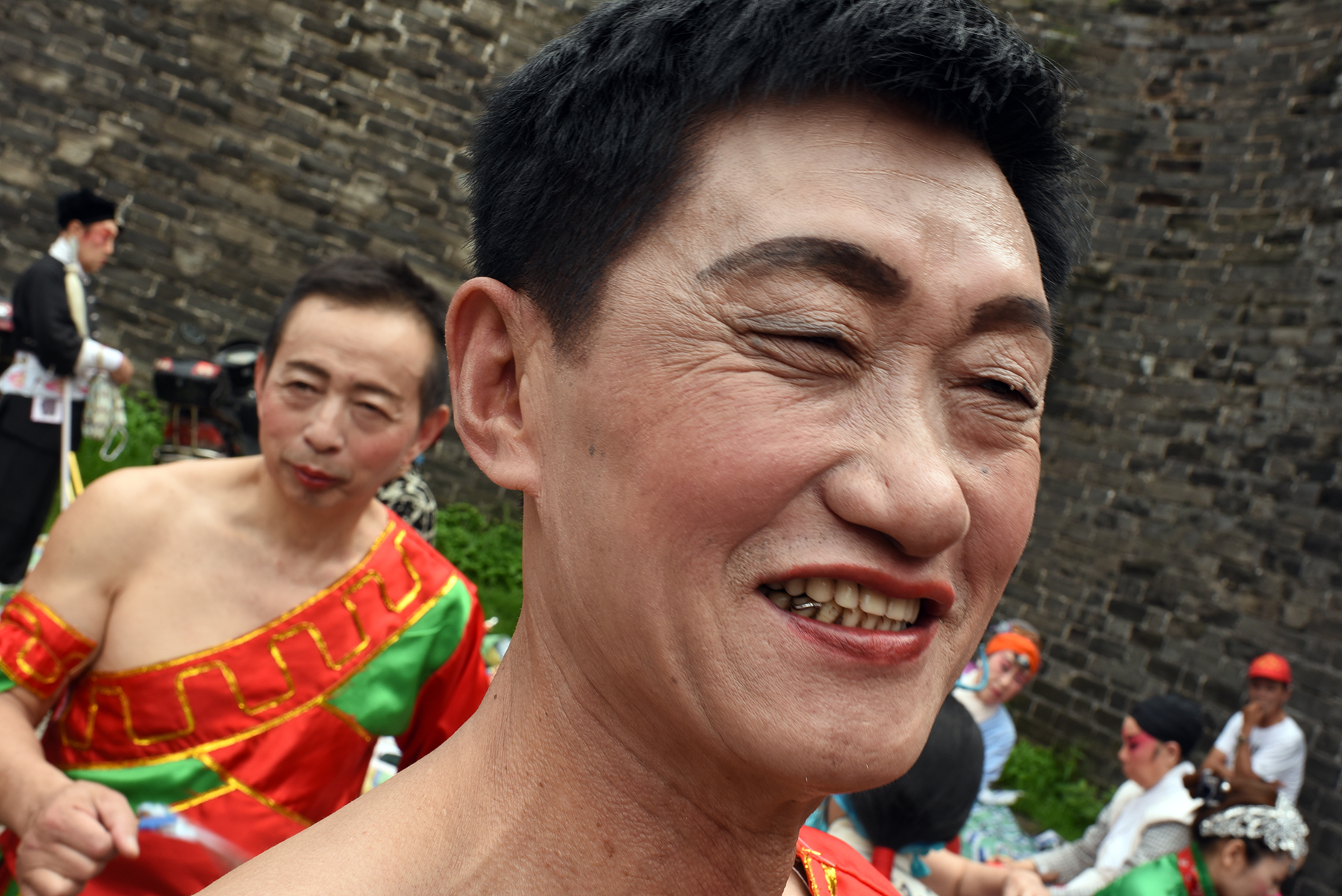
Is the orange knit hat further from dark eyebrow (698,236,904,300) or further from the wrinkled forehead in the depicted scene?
the wrinkled forehead

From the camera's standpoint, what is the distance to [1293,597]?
23.2ft

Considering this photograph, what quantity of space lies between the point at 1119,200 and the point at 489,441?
9265 mm

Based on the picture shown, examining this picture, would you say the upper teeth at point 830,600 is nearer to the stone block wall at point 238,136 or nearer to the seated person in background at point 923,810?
the seated person in background at point 923,810

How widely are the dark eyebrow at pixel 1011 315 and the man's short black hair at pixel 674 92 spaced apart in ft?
0.66

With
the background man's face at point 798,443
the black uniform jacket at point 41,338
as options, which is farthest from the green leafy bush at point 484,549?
the background man's face at point 798,443

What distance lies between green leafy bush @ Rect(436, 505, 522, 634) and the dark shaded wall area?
0.28m

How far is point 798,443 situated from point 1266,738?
287 inches

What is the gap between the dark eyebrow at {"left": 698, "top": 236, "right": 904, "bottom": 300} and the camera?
0.86 metres

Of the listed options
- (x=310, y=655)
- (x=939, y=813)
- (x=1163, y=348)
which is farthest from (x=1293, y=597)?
(x=310, y=655)

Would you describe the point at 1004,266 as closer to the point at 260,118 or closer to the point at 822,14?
the point at 822,14

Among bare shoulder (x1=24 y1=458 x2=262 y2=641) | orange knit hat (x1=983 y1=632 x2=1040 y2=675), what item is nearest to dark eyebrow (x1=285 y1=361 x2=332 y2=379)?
bare shoulder (x1=24 y1=458 x2=262 y2=641)

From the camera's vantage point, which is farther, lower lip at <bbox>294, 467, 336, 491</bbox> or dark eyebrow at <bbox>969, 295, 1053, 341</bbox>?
lower lip at <bbox>294, 467, 336, 491</bbox>

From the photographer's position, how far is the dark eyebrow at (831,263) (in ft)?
2.81

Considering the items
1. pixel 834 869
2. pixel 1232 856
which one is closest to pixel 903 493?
pixel 834 869
